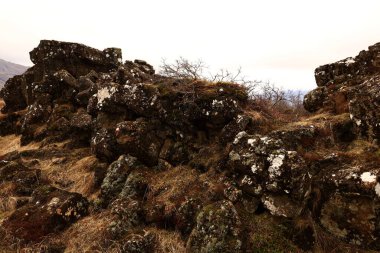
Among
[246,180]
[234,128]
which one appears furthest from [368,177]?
[234,128]

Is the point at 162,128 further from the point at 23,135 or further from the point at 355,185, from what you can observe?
the point at 23,135

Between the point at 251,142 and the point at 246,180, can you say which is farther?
the point at 251,142

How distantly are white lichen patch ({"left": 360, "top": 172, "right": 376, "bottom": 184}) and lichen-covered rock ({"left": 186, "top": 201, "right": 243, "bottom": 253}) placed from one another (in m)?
3.31

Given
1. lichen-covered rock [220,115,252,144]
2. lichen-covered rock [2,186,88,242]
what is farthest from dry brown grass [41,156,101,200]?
lichen-covered rock [220,115,252,144]

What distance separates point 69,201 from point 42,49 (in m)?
16.8

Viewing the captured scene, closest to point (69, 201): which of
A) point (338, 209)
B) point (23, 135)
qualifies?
point (338, 209)

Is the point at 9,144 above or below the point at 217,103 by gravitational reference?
below

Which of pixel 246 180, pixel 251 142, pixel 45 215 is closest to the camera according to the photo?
pixel 246 180


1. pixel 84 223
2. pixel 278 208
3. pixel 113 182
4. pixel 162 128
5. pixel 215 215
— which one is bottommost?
pixel 84 223

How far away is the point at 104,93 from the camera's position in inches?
578

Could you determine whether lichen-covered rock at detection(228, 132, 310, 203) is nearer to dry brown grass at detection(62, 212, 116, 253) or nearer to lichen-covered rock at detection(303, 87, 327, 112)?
dry brown grass at detection(62, 212, 116, 253)

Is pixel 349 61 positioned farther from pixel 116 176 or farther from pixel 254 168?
pixel 116 176

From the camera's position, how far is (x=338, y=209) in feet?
27.0

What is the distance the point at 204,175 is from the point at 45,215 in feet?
17.6
